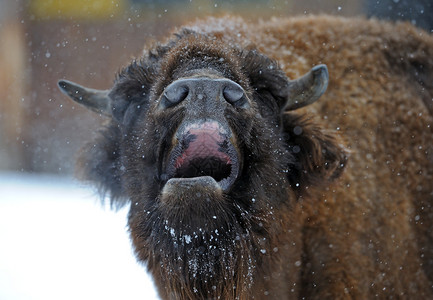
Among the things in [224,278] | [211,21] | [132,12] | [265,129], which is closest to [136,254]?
[224,278]

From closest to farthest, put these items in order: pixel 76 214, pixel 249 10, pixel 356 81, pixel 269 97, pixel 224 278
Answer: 1. pixel 224 278
2. pixel 269 97
3. pixel 356 81
4. pixel 76 214
5. pixel 249 10

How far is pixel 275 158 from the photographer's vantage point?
107 inches

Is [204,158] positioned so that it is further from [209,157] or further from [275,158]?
[275,158]

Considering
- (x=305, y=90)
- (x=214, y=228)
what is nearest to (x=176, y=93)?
(x=214, y=228)

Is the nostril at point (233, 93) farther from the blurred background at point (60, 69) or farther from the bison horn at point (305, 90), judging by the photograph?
the blurred background at point (60, 69)

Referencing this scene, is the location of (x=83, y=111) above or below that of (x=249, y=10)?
below

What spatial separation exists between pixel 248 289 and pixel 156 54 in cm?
139

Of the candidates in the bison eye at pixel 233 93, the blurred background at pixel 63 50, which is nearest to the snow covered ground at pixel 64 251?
the blurred background at pixel 63 50

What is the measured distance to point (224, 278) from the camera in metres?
2.55

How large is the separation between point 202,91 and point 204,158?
0.30m

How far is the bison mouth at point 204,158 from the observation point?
227 centimetres

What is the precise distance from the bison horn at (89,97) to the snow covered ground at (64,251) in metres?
0.61

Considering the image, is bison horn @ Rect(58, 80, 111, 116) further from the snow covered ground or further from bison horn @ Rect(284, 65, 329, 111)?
bison horn @ Rect(284, 65, 329, 111)

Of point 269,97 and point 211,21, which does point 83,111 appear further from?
point 269,97
